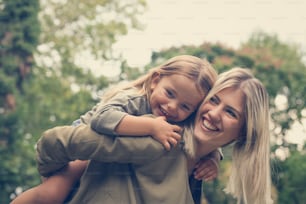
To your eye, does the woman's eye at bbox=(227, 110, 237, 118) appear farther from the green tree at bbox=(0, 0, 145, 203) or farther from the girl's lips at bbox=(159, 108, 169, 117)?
the green tree at bbox=(0, 0, 145, 203)

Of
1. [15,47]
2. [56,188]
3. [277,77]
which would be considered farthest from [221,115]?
[277,77]

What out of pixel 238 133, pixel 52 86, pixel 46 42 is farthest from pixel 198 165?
pixel 46 42

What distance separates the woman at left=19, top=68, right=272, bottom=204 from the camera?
71 centimetres

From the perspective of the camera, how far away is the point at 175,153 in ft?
2.50

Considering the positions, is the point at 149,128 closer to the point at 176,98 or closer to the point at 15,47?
the point at 176,98

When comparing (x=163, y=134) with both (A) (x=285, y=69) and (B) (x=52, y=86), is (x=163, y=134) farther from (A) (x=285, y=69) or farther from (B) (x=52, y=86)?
(A) (x=285, y=69)

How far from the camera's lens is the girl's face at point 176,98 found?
0.77m

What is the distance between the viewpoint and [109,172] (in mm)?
743

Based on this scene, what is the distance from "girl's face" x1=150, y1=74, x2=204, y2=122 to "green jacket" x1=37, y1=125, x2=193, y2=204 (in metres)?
0.05

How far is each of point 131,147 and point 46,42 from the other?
141 inches

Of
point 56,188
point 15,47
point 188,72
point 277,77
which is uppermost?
point 188,72

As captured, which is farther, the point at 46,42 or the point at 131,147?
the point at 46,42

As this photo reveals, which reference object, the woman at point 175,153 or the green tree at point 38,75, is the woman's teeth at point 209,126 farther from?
the green tree at point 38,75

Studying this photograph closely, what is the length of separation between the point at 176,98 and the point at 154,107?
0.12 feet
